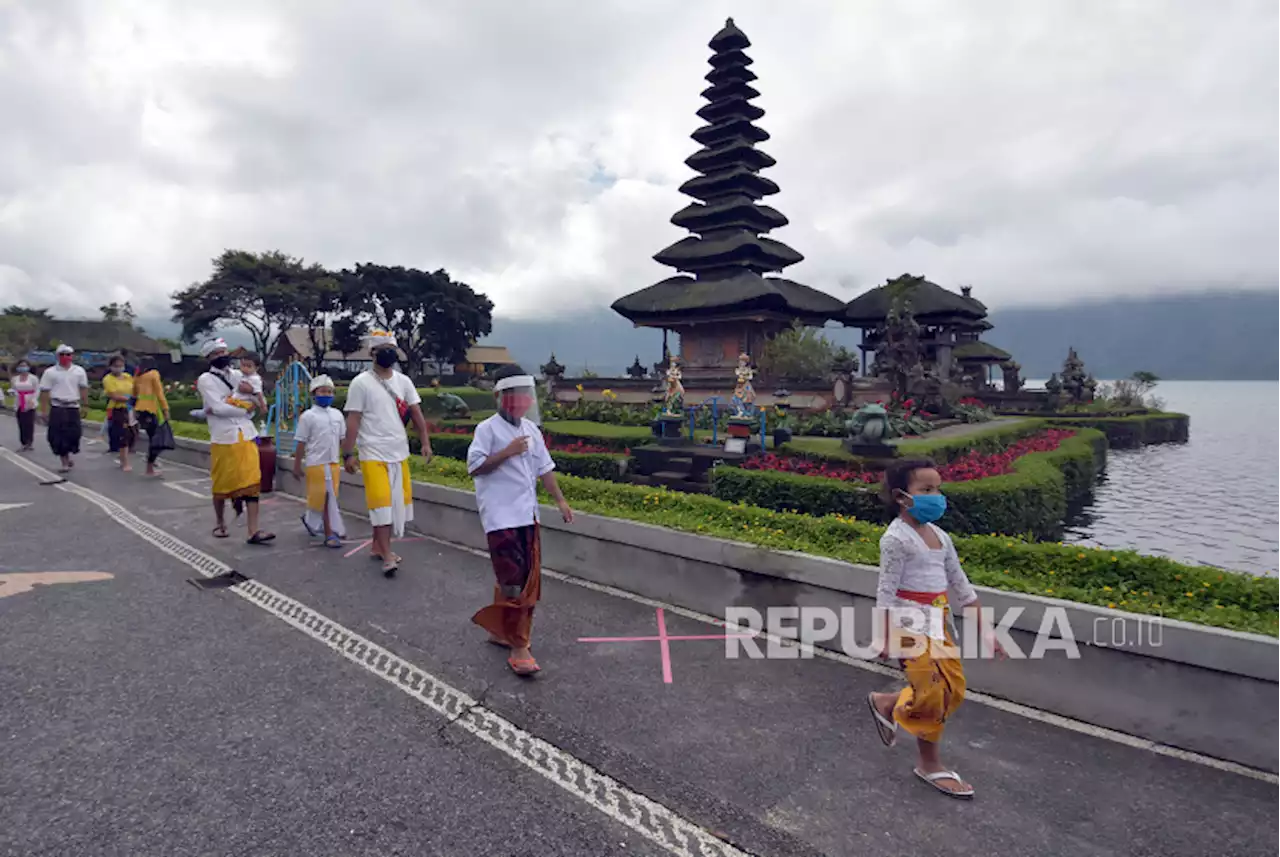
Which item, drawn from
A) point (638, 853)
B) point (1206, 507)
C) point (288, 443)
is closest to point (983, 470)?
point (1206, 507)

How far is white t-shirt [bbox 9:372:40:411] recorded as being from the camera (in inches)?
602

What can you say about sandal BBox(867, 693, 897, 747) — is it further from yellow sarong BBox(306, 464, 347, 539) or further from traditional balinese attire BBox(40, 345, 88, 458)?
traditional balinese attire BBox(40, 345, 88, 458)

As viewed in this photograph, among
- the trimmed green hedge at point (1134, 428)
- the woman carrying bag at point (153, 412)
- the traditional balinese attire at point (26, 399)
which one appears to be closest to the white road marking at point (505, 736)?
the woman carrying bag at point (153, 412)

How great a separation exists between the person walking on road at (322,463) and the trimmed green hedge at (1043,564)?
9.03 ft

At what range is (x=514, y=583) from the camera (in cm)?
471

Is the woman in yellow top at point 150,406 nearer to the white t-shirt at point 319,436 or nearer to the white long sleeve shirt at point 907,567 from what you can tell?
the white t-shirt at point 319,436

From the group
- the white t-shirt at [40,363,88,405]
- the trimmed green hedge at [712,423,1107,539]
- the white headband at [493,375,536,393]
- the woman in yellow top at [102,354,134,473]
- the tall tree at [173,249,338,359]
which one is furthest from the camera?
the tall tree at [173,249,338,359]

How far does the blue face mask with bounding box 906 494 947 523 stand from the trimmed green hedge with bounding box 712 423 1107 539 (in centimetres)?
515

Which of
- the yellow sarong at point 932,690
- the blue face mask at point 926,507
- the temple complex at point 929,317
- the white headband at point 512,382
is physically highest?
the temple complex at point 929,317

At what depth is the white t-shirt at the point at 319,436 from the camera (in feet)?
26.4

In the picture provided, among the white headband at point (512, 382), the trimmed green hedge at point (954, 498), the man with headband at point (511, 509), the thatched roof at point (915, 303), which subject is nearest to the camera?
the man with headband at point (511, 509)

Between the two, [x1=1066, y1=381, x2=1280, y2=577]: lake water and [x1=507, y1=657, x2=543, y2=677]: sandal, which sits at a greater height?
[x1=507, y1=657, x2=543, y2=677]: sandal

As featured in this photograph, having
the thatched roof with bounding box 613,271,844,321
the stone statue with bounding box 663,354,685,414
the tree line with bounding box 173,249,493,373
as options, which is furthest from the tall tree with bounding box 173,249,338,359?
the stone statue with bounding box 663,354,685,414

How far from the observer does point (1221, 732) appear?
12.2 feet
